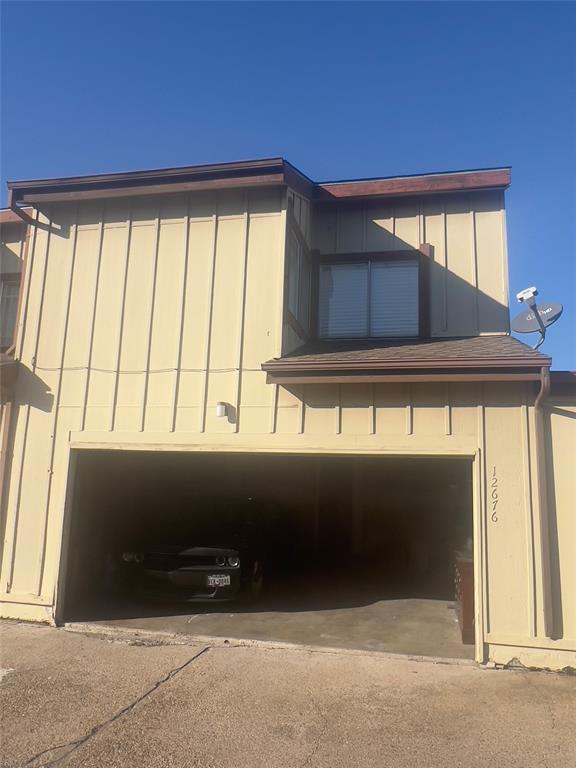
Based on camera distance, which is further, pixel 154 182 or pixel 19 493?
pixel 154 182

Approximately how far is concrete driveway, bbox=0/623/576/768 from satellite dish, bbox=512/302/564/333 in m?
3.85

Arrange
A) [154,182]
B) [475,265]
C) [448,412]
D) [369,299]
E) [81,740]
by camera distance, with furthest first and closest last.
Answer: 1. [369,299]
2. [475,265]
3. [154,182]
4. [448,412]
5. [81,740]

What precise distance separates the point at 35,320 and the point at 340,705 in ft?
19.6

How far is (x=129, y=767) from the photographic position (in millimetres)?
3361

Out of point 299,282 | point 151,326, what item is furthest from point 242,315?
point 299,282

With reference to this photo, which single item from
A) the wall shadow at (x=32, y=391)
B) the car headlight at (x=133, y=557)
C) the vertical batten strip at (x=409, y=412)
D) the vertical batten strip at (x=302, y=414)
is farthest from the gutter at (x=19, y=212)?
the vertical batten strip at (x=409, y=412)

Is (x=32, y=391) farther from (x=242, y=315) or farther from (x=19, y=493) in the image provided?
(x=242, y=315)

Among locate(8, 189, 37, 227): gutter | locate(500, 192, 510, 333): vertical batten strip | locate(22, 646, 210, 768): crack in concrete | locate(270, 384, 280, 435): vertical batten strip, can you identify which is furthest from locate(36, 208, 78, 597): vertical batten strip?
locate(500, 192, 510, 333): vertical batten strip

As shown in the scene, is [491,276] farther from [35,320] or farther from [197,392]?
[35,320]

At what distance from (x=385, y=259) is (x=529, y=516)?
14.4 ft

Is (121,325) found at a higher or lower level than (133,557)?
higher

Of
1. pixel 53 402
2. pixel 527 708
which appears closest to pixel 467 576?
pixel 527 708

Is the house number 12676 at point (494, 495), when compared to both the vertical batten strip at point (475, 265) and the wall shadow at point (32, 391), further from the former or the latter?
the wall shadow at point (32, 391)

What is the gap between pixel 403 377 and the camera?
19.1 feet
